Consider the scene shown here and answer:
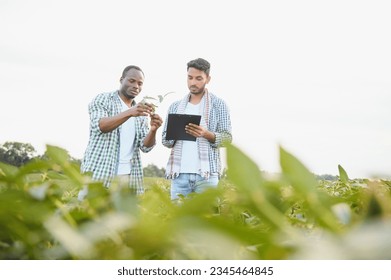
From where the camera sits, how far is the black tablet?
2828 millimetres

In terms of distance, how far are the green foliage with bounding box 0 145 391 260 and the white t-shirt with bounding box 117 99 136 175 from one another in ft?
9.27

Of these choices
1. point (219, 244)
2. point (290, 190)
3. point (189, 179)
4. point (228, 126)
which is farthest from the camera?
point (228, 126)

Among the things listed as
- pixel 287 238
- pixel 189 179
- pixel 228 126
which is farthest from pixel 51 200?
pixel 228 126

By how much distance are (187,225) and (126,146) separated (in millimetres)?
2954

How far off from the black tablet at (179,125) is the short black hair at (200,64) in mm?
611

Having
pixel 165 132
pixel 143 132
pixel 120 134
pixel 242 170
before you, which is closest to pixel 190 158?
pixel 165 132

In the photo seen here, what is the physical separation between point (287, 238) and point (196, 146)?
115 inches

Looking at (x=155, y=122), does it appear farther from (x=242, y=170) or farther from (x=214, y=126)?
(x=242, y=170)

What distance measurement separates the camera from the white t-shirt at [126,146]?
308cm

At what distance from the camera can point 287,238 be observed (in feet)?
0.66

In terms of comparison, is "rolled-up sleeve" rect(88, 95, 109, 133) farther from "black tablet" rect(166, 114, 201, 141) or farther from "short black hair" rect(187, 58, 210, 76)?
"short black hair" rect(187, 58, 210, 76)

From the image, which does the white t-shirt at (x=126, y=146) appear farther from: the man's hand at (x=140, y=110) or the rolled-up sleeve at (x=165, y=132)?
the man's hand at (x=140, y=110)

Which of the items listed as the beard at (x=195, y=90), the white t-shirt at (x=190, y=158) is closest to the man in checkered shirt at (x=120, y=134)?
the white t-shirt at (x=190, y=158)
